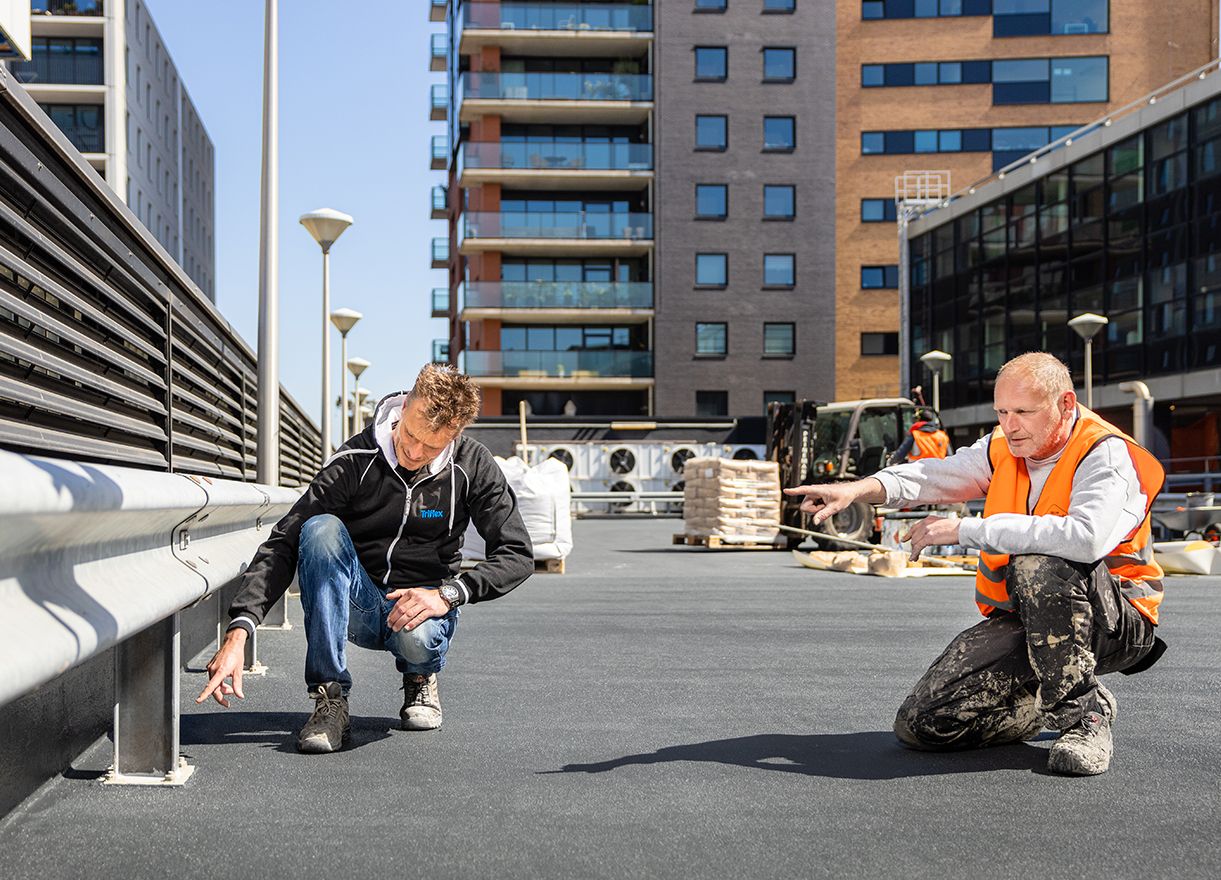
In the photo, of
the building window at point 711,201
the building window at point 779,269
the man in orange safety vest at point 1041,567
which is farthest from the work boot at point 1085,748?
the building window at point 779,269

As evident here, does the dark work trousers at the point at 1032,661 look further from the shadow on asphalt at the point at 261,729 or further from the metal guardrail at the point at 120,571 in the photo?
the metal guardrail at the point at 120,571

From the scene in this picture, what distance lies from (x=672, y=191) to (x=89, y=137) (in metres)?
25.4

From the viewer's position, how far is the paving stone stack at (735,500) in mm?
23094

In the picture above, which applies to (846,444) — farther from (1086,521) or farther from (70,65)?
(70,65)

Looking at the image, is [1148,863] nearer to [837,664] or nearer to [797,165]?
[837,664]

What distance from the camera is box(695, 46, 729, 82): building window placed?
56500 millimetres

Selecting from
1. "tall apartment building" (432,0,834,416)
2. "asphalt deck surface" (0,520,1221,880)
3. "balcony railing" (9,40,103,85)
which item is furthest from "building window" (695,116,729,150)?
"asphalt deck surface" (0,520,1221,880)

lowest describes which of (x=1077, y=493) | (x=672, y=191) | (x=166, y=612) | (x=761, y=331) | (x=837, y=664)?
(x=837, y=664)

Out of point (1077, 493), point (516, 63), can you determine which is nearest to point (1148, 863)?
point (1077, 493)

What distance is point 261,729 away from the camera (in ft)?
17.8

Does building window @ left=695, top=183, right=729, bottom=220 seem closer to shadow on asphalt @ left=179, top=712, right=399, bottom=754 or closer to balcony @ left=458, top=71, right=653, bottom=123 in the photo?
balcony @ left=458, top=71, right=653, bottom=123

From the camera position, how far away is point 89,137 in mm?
60688

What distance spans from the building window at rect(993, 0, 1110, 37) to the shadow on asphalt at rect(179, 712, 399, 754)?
58800 mm

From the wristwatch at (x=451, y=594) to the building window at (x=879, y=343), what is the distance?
54936 mm
